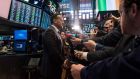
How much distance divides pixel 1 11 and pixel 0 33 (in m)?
1.55

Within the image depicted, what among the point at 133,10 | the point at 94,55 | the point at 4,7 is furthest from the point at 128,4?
the point at 4,7

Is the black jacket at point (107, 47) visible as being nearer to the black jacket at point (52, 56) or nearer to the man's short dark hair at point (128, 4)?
the man's short dark hair at point (128, 4)

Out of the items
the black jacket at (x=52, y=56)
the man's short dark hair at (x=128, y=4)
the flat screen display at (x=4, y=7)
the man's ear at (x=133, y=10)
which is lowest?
the black jacket at (x=52, y=56)

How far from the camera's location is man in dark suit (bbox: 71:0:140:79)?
3.06ft

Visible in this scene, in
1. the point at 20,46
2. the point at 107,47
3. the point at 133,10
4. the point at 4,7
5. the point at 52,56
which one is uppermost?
the point at 4,7

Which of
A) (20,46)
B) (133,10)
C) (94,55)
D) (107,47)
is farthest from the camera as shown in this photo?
(20,46)

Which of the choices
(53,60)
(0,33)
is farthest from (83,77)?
(0,33)

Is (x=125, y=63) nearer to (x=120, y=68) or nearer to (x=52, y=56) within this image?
(x=120, y=68)

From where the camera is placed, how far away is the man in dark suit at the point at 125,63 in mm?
932

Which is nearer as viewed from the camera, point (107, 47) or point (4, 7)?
point (107, 47)

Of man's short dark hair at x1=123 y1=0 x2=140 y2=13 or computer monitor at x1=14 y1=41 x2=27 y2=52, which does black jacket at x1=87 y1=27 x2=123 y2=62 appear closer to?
man's short dark hair at x1=123 y1=0 x2=140 y2=13

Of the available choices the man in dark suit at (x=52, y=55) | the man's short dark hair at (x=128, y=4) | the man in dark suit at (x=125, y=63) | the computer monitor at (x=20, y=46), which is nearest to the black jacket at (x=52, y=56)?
the man in dark suit at (x=52, y=55)

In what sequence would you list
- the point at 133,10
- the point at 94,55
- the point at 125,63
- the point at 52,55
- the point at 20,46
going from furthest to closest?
the point at 20,46 < the point at 52,55 < the point at 94,55 < the point at 133,10 < the point at 125,63

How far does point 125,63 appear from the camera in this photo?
37.3 inches
